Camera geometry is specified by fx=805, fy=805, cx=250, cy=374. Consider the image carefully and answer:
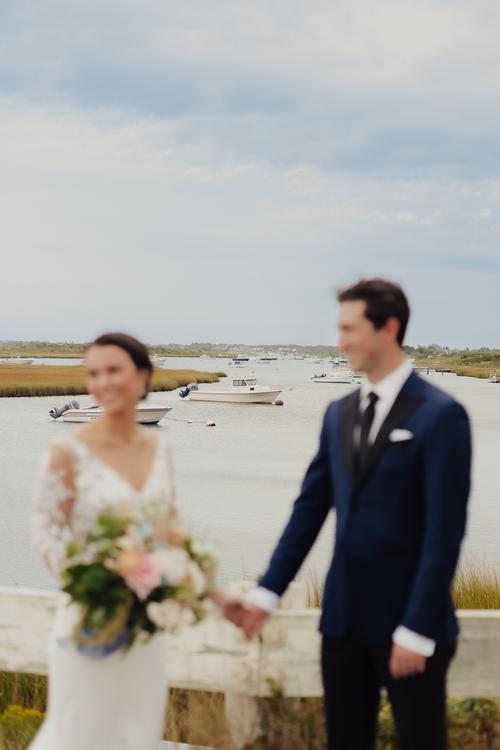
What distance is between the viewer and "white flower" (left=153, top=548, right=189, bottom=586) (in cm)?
231

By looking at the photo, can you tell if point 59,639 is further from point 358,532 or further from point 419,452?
point 419,452

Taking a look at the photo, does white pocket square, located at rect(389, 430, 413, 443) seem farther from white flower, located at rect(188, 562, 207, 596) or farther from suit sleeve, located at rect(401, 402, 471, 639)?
white flower, located at rect(188, 562, 207, 596)

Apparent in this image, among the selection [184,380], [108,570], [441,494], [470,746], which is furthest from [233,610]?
[184,380]

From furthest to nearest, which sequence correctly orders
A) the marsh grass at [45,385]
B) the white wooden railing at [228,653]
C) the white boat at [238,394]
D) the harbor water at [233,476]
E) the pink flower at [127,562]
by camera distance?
the white boat at [238,394] < the marsh grass at [45,385] < the harbor water at [233,476] < the white wooden railing at [228,653] < the pink flower at [127,562]

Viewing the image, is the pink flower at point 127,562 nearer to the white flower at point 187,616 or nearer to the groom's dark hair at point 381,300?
the white flower at point 187,616

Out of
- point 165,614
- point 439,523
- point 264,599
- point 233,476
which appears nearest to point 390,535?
point 439,523

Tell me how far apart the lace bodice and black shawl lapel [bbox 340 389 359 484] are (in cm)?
61

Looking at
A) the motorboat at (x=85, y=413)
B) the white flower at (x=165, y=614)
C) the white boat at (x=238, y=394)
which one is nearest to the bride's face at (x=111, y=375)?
the white flower at (x=165, y=614)

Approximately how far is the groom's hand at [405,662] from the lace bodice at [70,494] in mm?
859

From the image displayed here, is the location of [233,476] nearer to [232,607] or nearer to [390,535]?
[232,607]

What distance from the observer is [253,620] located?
2.81 metres

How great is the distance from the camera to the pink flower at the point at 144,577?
7.43 feet

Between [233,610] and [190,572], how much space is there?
1.55 feet

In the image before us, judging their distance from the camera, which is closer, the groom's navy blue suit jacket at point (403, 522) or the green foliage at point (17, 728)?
the groom's navy blue suit jacket at point (403, 522)
